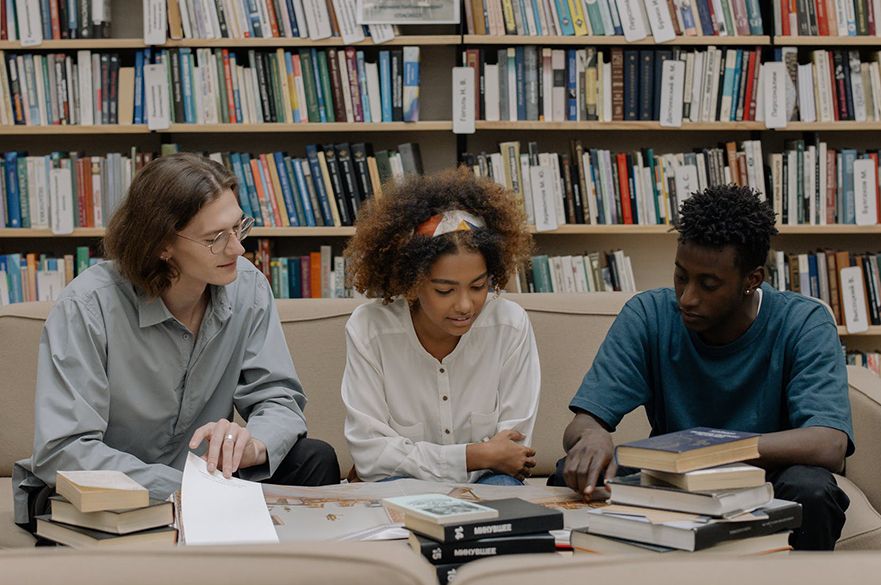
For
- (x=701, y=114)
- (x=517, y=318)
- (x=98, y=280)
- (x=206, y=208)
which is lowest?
(x=517, y=318)

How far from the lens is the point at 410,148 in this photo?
11.4 ft

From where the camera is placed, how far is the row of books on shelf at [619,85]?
11.3 ft

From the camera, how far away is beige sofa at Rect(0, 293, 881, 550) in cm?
230

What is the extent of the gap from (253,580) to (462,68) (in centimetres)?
294

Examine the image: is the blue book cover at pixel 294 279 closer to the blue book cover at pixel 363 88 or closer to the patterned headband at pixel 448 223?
the blue book cover at pixel 363 88

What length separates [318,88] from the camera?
3438 millimetres

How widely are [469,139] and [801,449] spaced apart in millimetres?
2227

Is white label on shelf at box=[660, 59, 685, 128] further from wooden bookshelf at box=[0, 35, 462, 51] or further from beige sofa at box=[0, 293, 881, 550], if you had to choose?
beige sofa at box=[0, 293, 881, 550]

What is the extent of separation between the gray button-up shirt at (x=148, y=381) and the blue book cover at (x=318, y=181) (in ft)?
4.41

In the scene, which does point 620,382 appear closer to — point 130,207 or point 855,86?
point 130,207

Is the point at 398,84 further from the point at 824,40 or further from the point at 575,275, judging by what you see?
the point at 824,40

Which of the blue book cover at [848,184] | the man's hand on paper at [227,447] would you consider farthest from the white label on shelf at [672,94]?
the man's hand on paper at [227,447]

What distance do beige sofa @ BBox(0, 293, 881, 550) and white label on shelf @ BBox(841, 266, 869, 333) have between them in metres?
1.15

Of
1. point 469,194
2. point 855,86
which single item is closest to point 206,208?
point 469,194
